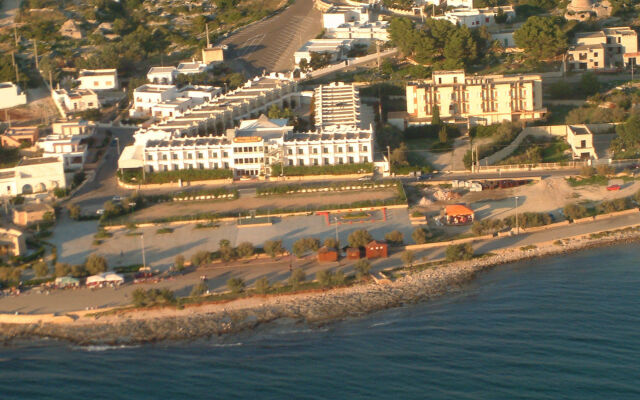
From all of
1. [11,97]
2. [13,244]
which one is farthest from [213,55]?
[13,244]

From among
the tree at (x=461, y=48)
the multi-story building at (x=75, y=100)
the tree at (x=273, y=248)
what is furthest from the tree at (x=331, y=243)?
the multi-story building at (x=75, y=100)

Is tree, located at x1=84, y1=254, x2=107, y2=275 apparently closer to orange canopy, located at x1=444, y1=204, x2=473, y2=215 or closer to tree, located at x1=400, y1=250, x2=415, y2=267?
tree, located at x1=400, y1=250, x2=415, y2=267

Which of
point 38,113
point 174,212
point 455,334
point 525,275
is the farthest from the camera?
point 38,113

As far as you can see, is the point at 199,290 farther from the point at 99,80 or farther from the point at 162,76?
the point at 99,80

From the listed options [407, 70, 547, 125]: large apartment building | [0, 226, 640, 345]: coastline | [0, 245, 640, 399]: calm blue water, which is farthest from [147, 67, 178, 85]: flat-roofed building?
[0, 245, 640, 399]: calm blue water

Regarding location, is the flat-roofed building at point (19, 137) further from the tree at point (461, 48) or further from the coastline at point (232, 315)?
the tree at point (461, 48)

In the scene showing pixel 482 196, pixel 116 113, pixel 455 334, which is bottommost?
pixel 455 334

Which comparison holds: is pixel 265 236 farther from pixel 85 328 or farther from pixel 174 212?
pixel 85 328

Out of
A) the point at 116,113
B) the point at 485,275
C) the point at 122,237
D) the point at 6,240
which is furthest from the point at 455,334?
the point at 116,113
